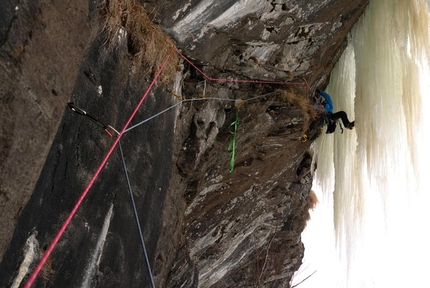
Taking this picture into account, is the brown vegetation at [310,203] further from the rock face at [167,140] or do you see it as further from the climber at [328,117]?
the climber at [328,117]

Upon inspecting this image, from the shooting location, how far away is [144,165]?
12.9ft

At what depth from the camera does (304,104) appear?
6461 millimetres

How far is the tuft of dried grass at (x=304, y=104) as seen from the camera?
20.3 feet

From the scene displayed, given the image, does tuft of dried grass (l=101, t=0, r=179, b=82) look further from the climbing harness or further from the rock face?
the climbing harness

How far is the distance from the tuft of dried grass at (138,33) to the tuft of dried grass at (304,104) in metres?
2.31

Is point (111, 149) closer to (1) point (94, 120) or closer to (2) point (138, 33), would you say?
(1) point (94, 120)

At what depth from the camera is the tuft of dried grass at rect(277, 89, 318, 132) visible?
620 cm

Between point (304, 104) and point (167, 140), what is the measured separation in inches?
106

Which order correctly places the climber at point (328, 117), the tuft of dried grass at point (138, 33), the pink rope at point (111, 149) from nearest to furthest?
the pink rope at point (111, 149), the tuft of dried grass at point (138, 33), the climber at point (328, 117)

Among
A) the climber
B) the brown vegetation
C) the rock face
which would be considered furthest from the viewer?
the brown vegetation

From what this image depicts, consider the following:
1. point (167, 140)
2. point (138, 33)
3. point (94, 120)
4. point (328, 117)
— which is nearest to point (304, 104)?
point (328, 117)

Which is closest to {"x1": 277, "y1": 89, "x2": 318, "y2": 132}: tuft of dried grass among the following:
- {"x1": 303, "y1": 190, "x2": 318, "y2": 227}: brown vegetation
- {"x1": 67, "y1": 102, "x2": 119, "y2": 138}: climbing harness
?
{"x1": 303, "y1": 190, "x2": 318, "y2": 227}: brown vegetation

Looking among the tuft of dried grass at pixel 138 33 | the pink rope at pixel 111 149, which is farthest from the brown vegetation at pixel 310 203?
the tuft of dried grass at pixel 138 33

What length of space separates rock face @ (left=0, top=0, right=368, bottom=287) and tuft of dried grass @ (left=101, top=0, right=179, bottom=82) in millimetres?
80
